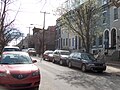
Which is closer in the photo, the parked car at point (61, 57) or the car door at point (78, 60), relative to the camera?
the car door at point (78, 60)

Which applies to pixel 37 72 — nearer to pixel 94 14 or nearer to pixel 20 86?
pixel 20 86

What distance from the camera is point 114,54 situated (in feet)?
111

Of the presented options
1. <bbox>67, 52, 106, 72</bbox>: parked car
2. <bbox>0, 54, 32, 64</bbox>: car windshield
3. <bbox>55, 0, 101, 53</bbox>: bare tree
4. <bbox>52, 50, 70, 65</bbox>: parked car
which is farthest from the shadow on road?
<bbox>55, 0, 101, 53</bbox>: bare tree

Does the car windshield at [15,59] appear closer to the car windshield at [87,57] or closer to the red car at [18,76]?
the red car at [18,76]

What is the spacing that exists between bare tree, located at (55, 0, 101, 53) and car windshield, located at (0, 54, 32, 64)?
671 inches

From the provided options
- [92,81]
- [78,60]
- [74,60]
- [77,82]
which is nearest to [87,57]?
[78,60]

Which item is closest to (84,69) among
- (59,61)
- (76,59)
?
(76,59)

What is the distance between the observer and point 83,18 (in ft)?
94.7

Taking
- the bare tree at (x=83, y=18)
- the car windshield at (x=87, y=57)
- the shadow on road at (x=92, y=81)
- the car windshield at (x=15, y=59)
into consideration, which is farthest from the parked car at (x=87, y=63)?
the car windshield at (x=15, y=59)

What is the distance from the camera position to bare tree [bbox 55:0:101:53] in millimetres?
28797

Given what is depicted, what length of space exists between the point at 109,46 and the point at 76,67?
1449 cm

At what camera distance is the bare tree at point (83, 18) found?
28.8m

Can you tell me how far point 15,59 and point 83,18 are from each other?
17.6 meters

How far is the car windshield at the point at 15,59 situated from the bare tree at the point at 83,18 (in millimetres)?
17034
